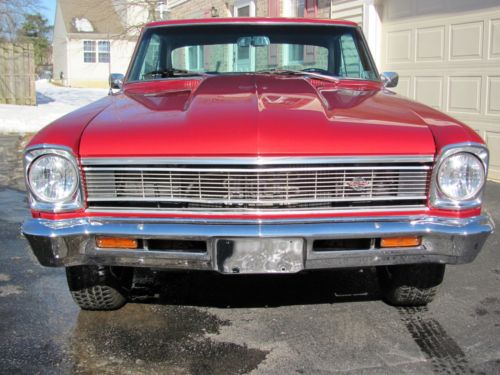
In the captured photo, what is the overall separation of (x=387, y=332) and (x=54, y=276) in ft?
7.73

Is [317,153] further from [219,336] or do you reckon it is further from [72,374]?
[72,374]

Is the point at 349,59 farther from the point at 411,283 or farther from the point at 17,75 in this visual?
the point at 17,75

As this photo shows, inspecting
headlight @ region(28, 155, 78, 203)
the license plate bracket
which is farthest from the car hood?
the license plate bracket

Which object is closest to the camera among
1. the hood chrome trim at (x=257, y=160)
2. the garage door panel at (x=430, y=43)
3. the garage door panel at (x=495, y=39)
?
the hood chrome trim at (x=257, y=160)

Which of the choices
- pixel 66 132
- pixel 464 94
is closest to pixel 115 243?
pixel 66 132

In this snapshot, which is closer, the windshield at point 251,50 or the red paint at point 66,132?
the red paint at point 66,132

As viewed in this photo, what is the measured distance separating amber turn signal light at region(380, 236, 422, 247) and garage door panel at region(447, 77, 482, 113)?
524 centimetres

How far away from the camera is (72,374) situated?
2.74 metres

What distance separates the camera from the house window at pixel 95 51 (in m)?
38.6

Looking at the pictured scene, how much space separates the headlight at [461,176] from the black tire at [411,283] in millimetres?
593

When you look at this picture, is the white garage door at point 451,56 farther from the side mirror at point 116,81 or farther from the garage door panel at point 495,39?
the side mirror at point 116,81

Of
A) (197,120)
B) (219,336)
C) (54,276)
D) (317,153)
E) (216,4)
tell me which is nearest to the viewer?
(317,153)

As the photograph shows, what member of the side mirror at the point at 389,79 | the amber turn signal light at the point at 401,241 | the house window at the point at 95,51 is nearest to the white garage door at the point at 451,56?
the side mirror at the point at 389,79

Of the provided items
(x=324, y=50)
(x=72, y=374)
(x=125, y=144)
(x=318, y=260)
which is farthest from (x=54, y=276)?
(x=324, y=50)
